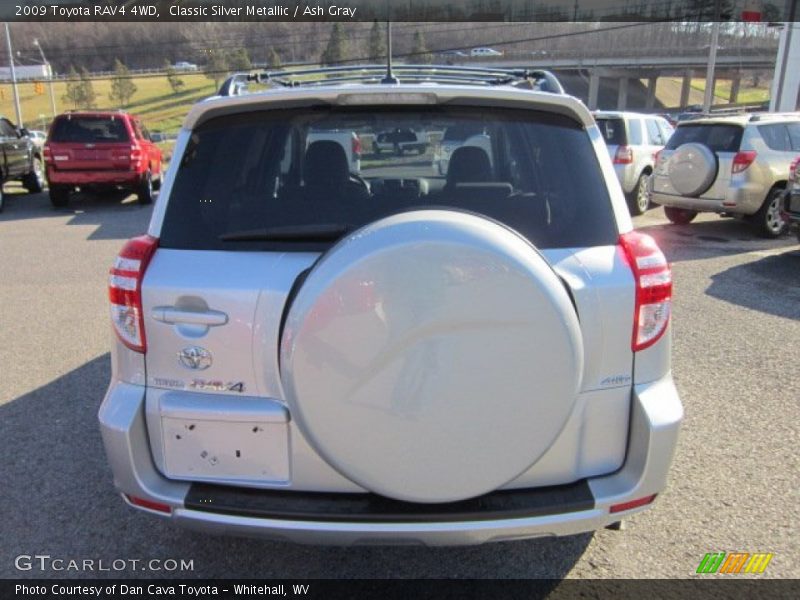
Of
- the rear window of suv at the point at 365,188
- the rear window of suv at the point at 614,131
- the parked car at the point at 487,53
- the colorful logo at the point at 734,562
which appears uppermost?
the parked car at the point at 487,53

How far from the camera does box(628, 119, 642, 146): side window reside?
12.7m

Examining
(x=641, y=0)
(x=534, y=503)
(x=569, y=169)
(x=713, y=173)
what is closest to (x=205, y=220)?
(x=569, y=169)

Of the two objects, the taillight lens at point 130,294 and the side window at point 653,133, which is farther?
the side window at point 653,133

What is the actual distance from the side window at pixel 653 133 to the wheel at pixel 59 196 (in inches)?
479

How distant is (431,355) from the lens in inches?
73.9

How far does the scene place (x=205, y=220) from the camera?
7.41ft

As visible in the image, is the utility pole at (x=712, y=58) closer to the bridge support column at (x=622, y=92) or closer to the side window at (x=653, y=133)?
the side window at (x=653, y=133)

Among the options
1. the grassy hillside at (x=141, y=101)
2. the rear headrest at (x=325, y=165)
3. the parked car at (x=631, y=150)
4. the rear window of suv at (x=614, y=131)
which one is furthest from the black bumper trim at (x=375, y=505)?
the grassy hillside at (x=141, y=101)

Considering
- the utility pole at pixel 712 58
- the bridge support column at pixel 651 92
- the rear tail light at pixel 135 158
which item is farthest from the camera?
the bridge support column at pixel 651 92

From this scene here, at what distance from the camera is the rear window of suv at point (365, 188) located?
2.22m

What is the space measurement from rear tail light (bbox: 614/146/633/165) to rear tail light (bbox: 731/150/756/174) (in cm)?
263

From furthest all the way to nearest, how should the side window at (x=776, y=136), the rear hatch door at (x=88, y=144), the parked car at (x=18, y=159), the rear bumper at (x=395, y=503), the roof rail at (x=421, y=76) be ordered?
1. the parked car at (x=18, y=159)
2. the rear hatch door at (x=88, y=144)
3. the side window at (x=776, y=136)
4. the roof rail at (x=421, y=76)
5. the rear bumper at (x=395, y=503)

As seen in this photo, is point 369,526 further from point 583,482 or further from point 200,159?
point 200,159

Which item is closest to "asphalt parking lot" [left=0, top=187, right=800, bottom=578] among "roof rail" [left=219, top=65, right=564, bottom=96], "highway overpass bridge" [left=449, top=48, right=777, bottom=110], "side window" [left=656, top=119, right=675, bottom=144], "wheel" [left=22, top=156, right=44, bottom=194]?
"roof rail" [left=219, top=65, right=564, bottom=96]
